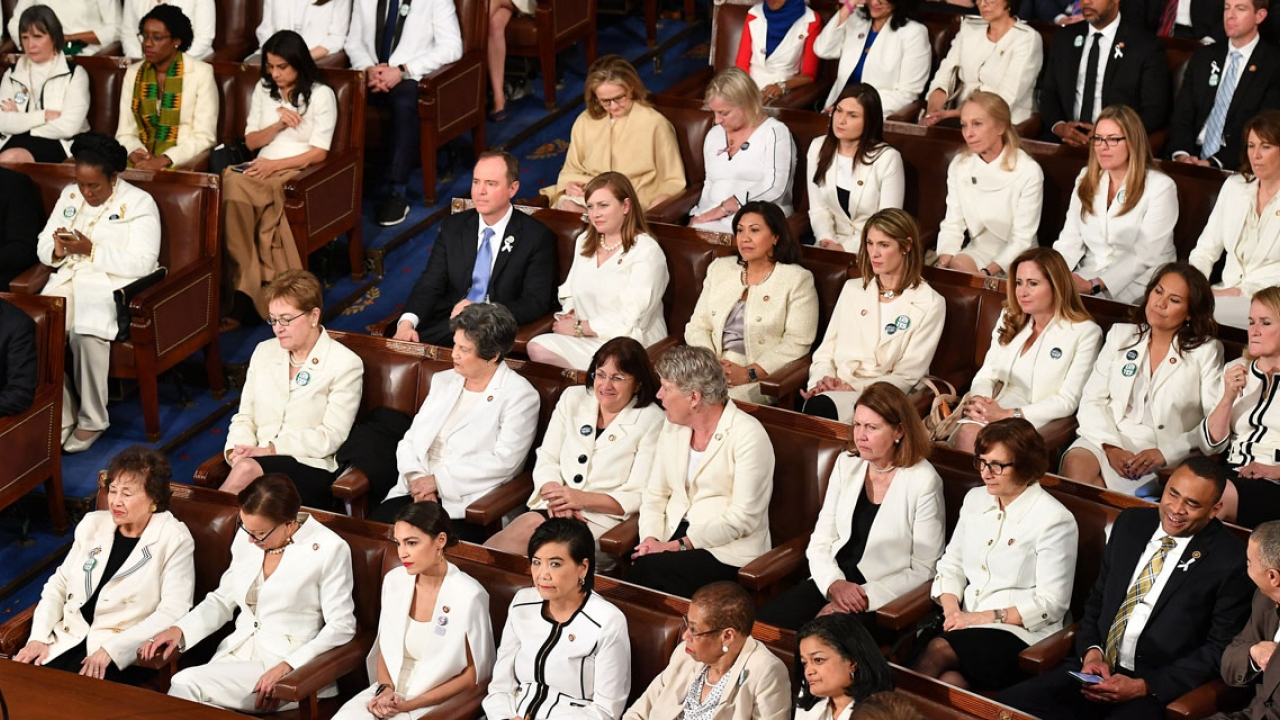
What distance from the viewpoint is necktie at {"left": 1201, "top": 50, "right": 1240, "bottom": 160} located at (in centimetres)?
574

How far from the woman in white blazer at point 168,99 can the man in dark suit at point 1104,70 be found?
3226 mm

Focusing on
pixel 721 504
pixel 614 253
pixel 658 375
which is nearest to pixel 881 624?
pixel 721 504

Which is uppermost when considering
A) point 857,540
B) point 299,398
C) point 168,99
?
point 857,540

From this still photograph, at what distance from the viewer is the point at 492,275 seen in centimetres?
556

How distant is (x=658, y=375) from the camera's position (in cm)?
461

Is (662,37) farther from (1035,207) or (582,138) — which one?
(1035,207)

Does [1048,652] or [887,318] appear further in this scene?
[887,318]

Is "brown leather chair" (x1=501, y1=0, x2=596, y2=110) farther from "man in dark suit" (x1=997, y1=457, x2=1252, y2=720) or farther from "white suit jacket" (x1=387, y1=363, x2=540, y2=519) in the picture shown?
"man in dark suit" (x1=997, y1=457, x2=1252, y2=720)

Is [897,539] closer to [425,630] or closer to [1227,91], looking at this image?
[425,630]

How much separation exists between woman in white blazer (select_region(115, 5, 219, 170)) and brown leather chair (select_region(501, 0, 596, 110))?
1.40 meters

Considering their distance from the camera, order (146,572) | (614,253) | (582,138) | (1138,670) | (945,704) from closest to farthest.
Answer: (945,704) < (1138,670) < (146,572) < (614,253) < (582,138)

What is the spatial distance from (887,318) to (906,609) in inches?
47.8

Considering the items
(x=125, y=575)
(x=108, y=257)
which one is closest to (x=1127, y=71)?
(x=108, y=257)

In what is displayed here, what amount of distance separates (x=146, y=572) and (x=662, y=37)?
4454mm
